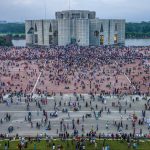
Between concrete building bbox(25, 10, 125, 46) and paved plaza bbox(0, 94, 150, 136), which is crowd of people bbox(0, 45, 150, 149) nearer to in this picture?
paved plaza bbox(0, 94, 150, 136)

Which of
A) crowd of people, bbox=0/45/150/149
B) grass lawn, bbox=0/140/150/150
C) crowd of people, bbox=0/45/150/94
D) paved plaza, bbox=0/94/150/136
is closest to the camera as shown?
grass lawn, bbox=0/140/150/150

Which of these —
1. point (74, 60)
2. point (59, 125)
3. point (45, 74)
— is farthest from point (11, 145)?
point (74, 60)

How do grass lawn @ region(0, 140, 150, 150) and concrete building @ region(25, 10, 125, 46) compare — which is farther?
concrete building @ region(25, 10, 125, 46)

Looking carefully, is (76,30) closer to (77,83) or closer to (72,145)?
(77,83)

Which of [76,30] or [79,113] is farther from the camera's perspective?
[76,30]

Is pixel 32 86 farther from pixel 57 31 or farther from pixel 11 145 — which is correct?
pixel 57 31

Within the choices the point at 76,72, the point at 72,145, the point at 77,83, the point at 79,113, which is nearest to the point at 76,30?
the point at 76,72

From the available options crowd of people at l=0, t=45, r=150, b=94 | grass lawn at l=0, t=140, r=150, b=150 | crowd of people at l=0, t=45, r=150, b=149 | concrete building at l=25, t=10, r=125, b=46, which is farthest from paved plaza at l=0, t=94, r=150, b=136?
concrete building at l=25, t=10, r=125, b=46

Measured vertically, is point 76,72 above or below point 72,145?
above
